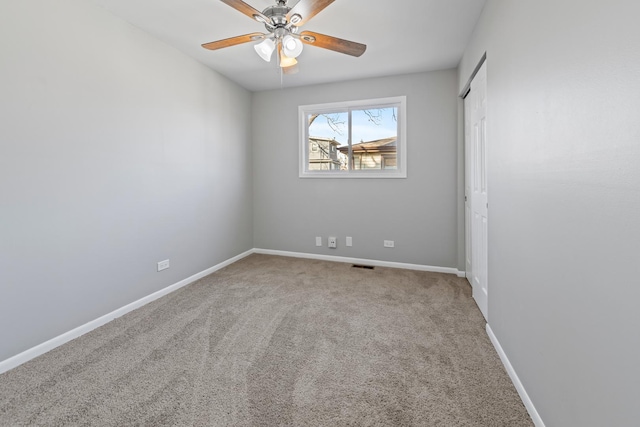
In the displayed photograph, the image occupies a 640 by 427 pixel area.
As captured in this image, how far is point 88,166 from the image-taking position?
2.19 m

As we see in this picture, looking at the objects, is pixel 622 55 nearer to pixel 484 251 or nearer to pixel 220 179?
pixel 484 251

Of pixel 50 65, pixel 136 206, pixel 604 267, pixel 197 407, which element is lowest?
pixel 197 407

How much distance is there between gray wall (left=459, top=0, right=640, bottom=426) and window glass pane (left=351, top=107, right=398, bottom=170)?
206 centimetres

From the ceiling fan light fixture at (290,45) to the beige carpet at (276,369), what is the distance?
2.15 meters

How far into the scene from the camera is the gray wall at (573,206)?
790 mm

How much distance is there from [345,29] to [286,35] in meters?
0.73

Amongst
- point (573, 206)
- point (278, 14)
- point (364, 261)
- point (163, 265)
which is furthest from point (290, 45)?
point (364, 261)

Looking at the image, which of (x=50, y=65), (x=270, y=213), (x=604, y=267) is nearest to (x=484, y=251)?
(x=604, y=267)

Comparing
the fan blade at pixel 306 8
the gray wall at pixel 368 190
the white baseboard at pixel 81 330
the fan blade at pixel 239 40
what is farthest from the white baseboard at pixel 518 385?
the white baseboard at pixel 81 330

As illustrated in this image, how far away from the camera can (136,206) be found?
2.60 metres

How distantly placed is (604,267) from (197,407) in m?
1.80

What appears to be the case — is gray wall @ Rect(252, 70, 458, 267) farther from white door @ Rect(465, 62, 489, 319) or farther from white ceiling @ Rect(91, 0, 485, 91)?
white door @ Rect(465, 62, 489, 319)

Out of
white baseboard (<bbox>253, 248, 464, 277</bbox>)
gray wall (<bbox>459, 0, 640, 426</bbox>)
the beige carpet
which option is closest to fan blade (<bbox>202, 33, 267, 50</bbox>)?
gray wall (<bbox>459, 0, 640, 426</bbox>)

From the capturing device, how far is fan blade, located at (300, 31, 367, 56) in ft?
6.88
